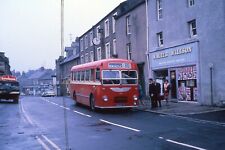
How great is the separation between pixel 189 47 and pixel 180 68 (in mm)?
1956

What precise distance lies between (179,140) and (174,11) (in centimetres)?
1686

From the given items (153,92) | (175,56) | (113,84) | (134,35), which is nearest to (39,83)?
(134,35)

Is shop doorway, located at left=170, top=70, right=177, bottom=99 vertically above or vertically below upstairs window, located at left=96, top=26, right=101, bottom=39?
below

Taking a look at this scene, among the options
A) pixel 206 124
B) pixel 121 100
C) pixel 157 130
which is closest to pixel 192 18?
pixel 121 100

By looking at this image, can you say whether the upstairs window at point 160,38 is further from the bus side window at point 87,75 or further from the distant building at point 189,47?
the bus side window at point 87,75

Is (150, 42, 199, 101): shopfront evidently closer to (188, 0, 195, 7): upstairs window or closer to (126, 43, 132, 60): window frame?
(188, 0, 195, 7): upstairs window

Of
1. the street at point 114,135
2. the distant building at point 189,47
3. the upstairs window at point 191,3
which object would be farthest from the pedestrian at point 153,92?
the street at point 114,135

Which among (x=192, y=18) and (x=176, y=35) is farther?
(x=176, y=35)

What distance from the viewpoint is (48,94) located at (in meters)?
68.8

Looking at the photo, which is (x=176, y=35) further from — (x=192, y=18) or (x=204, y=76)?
(x=204, y=76)

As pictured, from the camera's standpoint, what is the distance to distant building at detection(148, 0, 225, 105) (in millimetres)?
21172

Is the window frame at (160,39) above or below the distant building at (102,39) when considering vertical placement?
below

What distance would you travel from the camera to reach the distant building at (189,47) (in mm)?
21172

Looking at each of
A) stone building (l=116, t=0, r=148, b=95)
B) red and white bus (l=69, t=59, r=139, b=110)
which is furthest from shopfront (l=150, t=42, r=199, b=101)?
red and white bus (l=69, t=59, r=139, b=110)
